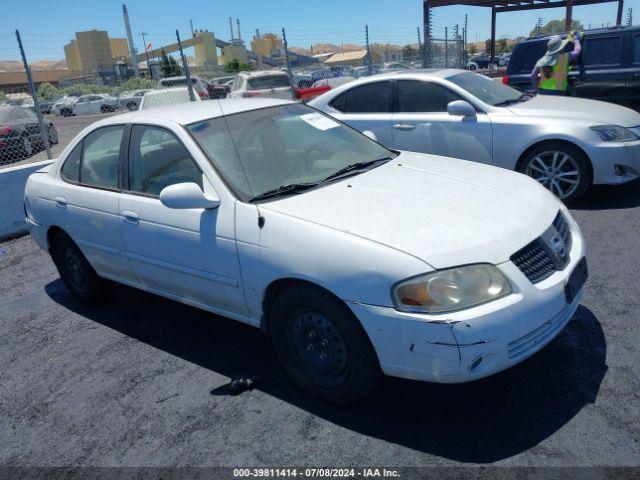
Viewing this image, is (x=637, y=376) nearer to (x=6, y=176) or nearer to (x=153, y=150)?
(x=153, y=150)

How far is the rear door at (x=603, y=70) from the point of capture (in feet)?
29.7

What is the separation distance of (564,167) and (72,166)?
15.9ft

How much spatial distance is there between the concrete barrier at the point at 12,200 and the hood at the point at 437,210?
5.40m

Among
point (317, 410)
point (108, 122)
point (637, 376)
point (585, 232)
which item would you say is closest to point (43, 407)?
point (317, 410)

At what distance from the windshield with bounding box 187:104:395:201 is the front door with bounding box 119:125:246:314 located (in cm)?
18

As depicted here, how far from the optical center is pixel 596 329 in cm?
350

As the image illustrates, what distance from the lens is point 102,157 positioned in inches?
167

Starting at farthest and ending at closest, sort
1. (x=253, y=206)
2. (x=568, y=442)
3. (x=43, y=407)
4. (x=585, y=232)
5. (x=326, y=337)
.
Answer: (x=585, y=232) < (x=43, y=407) < (x=253, y=206) < (x=326, y=337) < (x=568, y=442)

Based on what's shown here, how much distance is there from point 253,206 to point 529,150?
13.2 feet

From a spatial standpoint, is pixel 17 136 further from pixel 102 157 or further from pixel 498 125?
pixel 498 125

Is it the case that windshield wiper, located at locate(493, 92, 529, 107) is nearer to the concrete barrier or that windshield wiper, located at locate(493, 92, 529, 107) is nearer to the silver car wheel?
the silver car wheel

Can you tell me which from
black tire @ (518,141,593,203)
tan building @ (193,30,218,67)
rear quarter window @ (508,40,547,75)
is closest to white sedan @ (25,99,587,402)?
black tire @ (518,141,593,203)

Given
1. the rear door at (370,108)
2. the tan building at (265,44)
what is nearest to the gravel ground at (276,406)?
the rear door at (370,108)

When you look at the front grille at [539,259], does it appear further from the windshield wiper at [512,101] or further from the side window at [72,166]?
the windshield wiper at [512,101]
